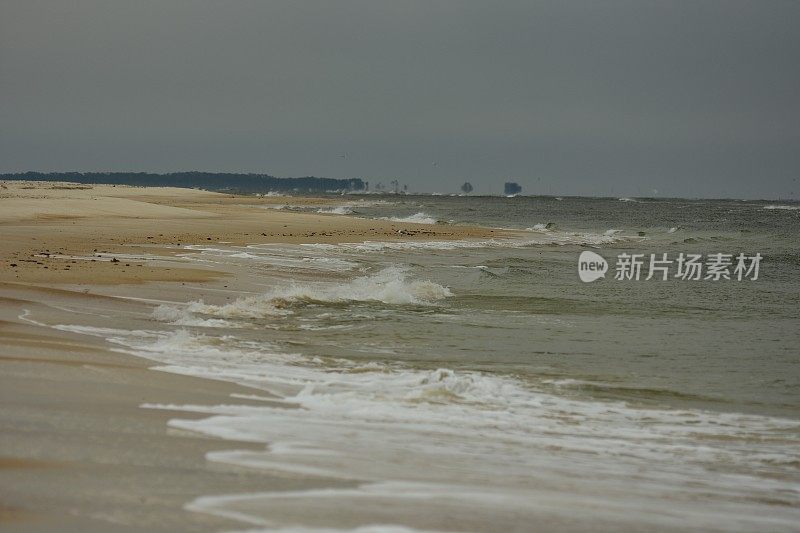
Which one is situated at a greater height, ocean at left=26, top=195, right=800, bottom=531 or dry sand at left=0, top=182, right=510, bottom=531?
dry sand at left=0, top=182, right=510, bottom=531

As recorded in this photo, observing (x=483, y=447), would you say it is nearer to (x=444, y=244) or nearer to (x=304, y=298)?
(x=304, y=298)

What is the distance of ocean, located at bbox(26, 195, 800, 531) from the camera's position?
17.2 feet

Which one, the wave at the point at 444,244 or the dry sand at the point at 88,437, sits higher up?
the wave at the point at 444,244

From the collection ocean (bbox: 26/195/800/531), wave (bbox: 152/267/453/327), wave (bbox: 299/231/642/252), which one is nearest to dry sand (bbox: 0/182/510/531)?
ocean (bbox: 26/195/800/531)

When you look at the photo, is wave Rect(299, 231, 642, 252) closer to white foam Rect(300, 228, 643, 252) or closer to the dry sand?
white foam Rect(300, 228, 643, 252)

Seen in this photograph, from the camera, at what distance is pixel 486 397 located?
8.55m

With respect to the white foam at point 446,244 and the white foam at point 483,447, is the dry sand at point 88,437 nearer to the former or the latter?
the white foam at point 483,447

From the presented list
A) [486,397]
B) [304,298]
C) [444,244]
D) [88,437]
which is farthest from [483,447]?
[444,244]

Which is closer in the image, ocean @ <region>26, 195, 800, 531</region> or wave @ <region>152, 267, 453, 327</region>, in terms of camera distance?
ocean @ <region>26, 195, 800, 531</region>

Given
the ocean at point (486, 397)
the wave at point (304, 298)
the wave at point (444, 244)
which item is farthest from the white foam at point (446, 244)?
the ocean at point (486, 397)

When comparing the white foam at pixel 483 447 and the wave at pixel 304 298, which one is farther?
the wave at pixel 304 298

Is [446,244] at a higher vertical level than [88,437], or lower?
higher

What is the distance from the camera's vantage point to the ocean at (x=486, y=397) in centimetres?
524

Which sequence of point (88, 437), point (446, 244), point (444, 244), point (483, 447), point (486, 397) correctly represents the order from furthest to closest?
point (446, 244) → point (444, 244) → point (486, 397) → point (483, 447) → point (88, 437)
